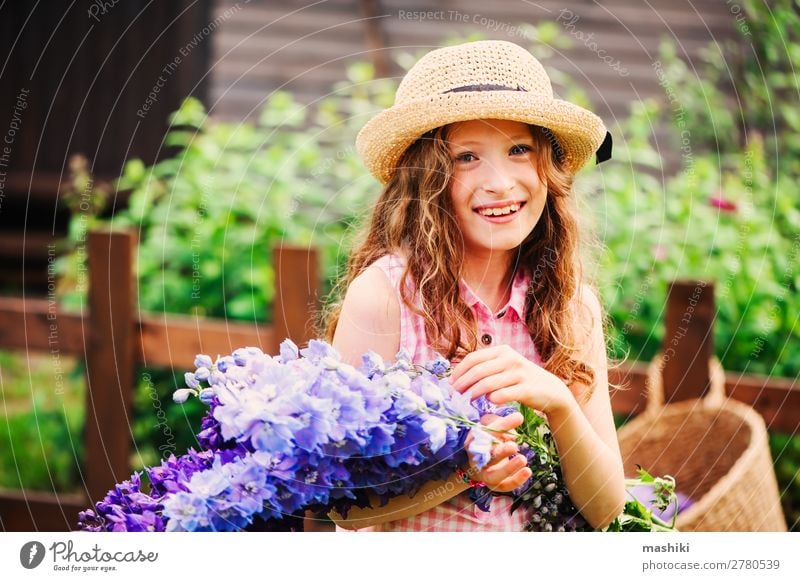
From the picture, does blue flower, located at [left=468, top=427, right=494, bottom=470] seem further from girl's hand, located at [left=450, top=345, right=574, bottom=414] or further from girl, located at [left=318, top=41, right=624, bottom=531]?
Answer: girl, located at [left=318, top=41, right=624, bottom=531]

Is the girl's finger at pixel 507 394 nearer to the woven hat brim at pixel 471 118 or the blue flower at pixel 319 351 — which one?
the blue flower at pixel 319 351

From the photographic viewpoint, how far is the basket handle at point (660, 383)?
7.32 feet

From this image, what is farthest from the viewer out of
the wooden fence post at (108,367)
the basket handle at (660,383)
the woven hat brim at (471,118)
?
the wooden fence post at (108,367)

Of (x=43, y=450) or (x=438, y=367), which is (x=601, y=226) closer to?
(x=438, y=367)

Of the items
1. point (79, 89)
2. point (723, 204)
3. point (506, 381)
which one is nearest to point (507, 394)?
point (506, 381)

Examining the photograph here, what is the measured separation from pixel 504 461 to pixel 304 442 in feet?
0.78

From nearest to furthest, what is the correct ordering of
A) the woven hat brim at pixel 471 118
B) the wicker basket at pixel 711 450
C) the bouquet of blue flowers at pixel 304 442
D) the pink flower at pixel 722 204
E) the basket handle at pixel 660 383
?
the bouquet of blue flowers at pixel 304 442, the woven hat brim at pixel 471 118, the wicker basket at pixel 711 450, the basket handle at pixel 660 383, the pink flower at pixel 722 204

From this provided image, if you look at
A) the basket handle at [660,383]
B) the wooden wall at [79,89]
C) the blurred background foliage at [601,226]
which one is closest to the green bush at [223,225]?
the blurred background foliage at [601,226]

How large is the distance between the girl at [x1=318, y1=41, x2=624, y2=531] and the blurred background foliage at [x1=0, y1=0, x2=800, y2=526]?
2.47ft

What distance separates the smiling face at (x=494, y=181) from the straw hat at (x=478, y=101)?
38 mm

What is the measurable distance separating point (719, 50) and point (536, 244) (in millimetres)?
1821

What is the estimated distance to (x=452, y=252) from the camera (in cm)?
136
